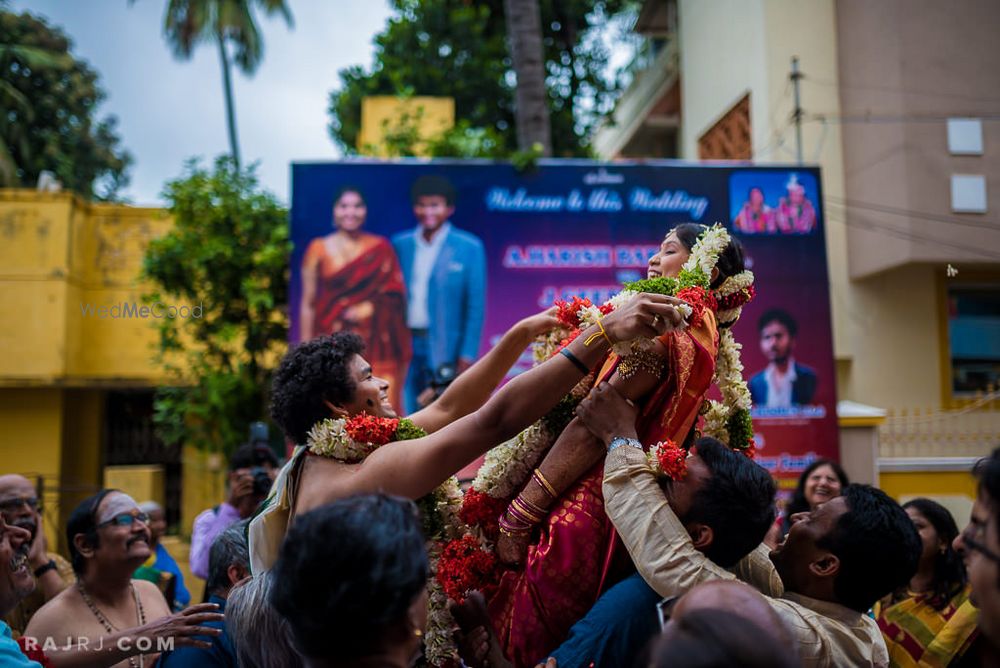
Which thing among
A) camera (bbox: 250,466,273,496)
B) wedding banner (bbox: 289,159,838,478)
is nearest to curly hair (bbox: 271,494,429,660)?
camera (bbox: 250,466,273,496)

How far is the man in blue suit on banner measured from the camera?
972cm

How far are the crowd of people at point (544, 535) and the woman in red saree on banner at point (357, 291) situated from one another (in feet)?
19.6

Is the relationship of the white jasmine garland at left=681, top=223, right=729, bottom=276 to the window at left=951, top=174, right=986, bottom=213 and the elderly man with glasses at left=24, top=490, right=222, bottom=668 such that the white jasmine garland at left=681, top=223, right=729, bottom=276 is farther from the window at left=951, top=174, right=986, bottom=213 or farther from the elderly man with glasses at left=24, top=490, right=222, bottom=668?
the window at left=951, top=174, right=986, bottom=213

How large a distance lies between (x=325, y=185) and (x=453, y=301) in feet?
6.79

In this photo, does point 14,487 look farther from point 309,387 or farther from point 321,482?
point 321,482

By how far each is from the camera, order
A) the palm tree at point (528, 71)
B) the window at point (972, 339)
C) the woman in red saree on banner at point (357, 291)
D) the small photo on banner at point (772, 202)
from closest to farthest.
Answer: the woman in red saree on banner at point (357, 291) < the small photo on banner at point (772, 202) < the palm tree at point (528, 71) < the window at point (972, 339)

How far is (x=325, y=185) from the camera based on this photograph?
973 cm

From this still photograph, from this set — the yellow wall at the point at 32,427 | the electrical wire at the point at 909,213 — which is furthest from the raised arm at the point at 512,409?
the yellow wall at the point at 32,427

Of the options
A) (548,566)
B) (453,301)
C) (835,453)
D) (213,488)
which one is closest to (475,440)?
(548,566)

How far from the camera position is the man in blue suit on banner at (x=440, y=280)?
9.72 metres

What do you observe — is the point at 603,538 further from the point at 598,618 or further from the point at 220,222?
the point at 220,222

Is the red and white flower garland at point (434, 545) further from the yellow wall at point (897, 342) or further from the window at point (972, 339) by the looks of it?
the window at point (972, 339)

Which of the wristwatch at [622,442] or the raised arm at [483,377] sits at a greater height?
the raised arm at [483,377]

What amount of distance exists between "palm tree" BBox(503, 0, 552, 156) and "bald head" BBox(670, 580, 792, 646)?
9.18 m
